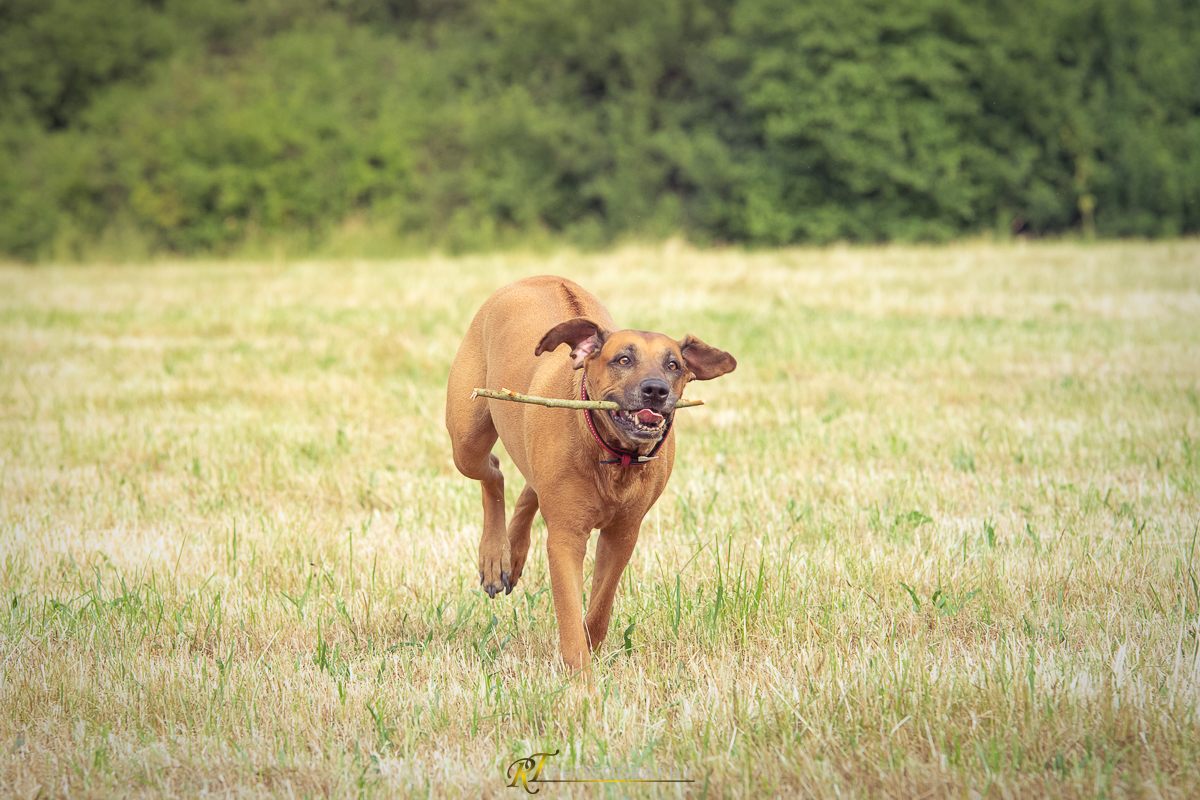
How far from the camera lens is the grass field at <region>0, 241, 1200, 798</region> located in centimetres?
287

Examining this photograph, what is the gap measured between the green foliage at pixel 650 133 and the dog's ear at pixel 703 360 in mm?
25865

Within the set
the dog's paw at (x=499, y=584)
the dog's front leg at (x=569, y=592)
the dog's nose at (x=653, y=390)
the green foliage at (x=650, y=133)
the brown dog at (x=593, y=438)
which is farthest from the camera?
the green foliage at (x=650, y=133)

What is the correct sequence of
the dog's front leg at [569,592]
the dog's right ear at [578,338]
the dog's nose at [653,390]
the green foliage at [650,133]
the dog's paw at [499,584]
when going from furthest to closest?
the green foliage at [650,133]
the dog's paw at [499,584]
the dog's right ear at [578,338]
the dog's front leg at [569,592]
the dog's nose at [653,390]

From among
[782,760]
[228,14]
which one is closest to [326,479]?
[782,760]

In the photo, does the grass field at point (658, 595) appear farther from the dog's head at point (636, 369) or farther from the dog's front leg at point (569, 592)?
the dog's head at point (636, 369)

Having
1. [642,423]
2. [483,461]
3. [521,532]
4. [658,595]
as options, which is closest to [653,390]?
[642,423]

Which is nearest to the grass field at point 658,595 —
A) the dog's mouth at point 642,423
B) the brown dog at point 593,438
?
the brown dog at point 593,438

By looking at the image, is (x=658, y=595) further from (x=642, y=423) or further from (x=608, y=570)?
(x=642, y=423)

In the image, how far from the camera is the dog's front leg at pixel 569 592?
342 centimetres

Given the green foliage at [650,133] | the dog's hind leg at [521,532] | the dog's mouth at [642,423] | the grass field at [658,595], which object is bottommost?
the grass field at [658,595]

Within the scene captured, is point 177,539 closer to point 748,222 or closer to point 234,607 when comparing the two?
point 234,607

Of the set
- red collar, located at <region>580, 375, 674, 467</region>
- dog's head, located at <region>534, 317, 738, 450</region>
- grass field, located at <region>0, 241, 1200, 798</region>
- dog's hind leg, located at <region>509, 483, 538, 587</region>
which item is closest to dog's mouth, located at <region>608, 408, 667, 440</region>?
dog's head, located at <region>534, 317, 738, 450</region>

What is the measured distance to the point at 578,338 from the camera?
3.62 meters

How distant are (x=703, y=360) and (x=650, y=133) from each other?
101 ft
